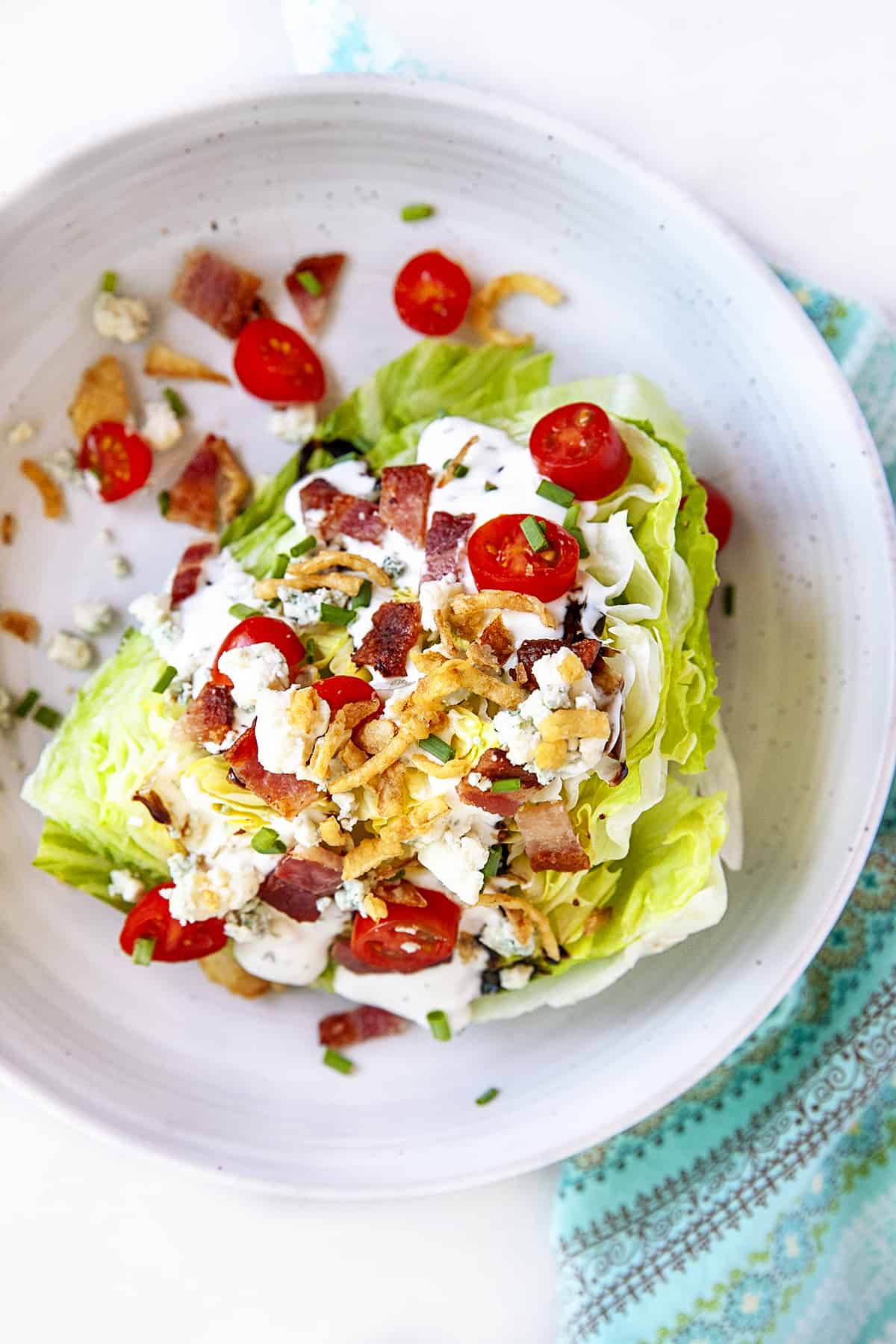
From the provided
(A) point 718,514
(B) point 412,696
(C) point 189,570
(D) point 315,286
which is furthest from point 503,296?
(B) point 412,696

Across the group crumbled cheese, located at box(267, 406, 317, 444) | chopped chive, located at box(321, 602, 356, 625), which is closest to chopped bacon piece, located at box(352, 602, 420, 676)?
chopped chive, located at box(321, 602, 356, 625)

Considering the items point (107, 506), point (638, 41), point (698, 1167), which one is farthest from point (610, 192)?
point (698, 1167)

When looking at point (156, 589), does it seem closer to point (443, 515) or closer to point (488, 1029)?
point (443, 515)

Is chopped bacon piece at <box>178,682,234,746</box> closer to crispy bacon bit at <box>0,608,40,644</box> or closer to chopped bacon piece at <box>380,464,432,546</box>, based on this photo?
chopped bacon piece at <box>380,464,432,546</box>

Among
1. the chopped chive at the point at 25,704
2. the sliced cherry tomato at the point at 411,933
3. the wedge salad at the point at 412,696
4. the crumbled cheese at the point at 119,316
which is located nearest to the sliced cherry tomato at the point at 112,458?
the wedge salad at the point at 412,696

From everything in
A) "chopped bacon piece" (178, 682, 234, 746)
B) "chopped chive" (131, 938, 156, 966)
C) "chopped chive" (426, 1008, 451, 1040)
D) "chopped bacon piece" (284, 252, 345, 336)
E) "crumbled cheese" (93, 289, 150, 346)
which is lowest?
"chopped chive" (131, 938, 156, 966)
